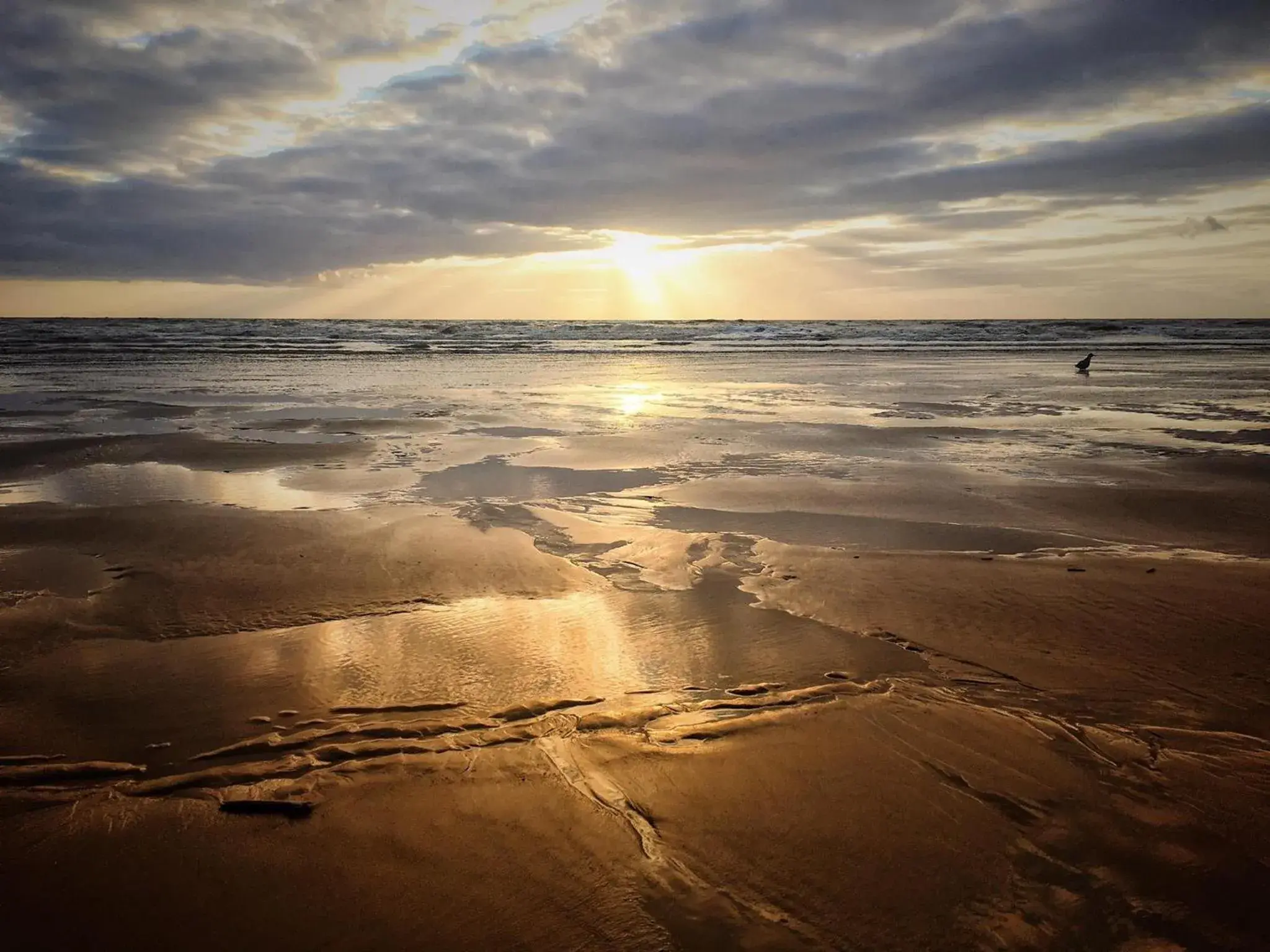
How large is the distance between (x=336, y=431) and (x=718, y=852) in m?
12.2

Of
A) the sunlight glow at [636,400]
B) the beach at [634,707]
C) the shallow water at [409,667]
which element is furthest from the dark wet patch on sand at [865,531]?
the sunlight glow at [636,400]

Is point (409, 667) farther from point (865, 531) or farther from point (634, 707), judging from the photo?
point (865, 531)

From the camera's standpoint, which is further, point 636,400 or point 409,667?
point 636,400

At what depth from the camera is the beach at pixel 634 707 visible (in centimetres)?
264

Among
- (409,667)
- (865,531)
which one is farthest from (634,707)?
(865,531)

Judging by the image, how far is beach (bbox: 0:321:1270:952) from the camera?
2.64 metres

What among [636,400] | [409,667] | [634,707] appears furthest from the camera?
[636,400]

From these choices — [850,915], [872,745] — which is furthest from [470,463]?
[850,915]

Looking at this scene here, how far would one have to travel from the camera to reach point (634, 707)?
3.89 metres

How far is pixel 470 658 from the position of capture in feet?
14.7

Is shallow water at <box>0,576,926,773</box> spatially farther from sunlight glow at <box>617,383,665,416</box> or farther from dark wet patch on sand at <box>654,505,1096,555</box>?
sunlight glow at <box>617,383,665,416</box>

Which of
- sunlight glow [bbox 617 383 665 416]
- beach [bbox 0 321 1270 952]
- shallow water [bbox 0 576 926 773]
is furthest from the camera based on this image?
sunlight glow [bbox 617 383 665 416]

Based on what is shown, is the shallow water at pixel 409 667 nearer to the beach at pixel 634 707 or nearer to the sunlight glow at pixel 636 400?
the beach at pixel 634 707

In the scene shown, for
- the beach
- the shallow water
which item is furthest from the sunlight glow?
the shallow water
